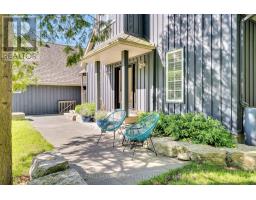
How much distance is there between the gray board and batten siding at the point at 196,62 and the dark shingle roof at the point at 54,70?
917cm

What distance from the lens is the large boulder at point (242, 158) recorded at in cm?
396

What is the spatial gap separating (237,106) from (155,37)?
3.92 metres

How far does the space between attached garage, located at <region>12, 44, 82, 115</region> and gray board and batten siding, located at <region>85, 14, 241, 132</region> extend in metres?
9.29

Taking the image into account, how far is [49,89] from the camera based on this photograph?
16484mm

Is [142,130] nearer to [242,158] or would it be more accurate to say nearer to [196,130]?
[196,130]

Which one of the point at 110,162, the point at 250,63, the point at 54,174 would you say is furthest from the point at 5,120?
the point at 250,63

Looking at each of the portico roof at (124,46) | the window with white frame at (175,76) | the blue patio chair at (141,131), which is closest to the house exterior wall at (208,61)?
the window with white frame at (175,76)

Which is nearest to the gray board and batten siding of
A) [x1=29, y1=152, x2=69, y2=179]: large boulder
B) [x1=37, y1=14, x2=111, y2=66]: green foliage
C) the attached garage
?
[x1=37, y1=14, x2=111, y2=66]: green foliage

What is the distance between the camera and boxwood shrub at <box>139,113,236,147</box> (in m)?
4.76

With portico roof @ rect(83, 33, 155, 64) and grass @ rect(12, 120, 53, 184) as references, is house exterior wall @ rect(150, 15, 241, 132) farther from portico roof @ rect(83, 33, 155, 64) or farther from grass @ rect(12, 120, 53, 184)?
grass @ rect(12, 120, 53, 184)
